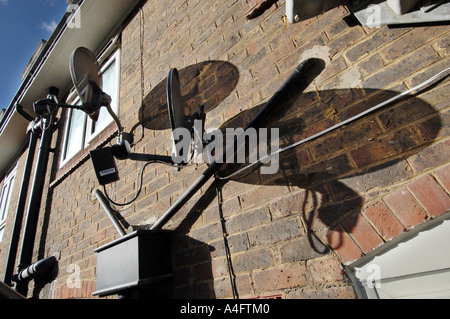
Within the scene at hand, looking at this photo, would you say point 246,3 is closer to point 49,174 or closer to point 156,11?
point 156,11

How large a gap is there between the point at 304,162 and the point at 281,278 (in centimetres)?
57

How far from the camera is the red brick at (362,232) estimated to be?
3.18ft

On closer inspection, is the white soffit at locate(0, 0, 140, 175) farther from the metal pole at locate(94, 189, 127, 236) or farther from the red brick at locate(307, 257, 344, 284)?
the red brick at locate(307, 257, 344, 284)

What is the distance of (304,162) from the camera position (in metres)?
1.25

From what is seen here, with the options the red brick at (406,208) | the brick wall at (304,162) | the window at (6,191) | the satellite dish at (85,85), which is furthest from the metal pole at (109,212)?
the window at (6,191)

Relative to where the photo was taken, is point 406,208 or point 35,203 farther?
point 35,203

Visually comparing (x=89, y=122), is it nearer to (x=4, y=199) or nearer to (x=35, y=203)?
(x=35, y=203)

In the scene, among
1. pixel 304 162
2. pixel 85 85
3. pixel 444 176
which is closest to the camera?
pixel 444 176

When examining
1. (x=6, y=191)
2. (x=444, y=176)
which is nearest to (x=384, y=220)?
(x=444, y=176)

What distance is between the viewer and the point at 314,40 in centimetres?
143

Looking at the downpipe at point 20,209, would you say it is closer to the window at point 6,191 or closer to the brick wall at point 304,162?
the window at point 6,191

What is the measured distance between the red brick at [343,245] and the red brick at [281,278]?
6.8 inches

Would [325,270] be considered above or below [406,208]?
below

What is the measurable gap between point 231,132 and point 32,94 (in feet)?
15.5
